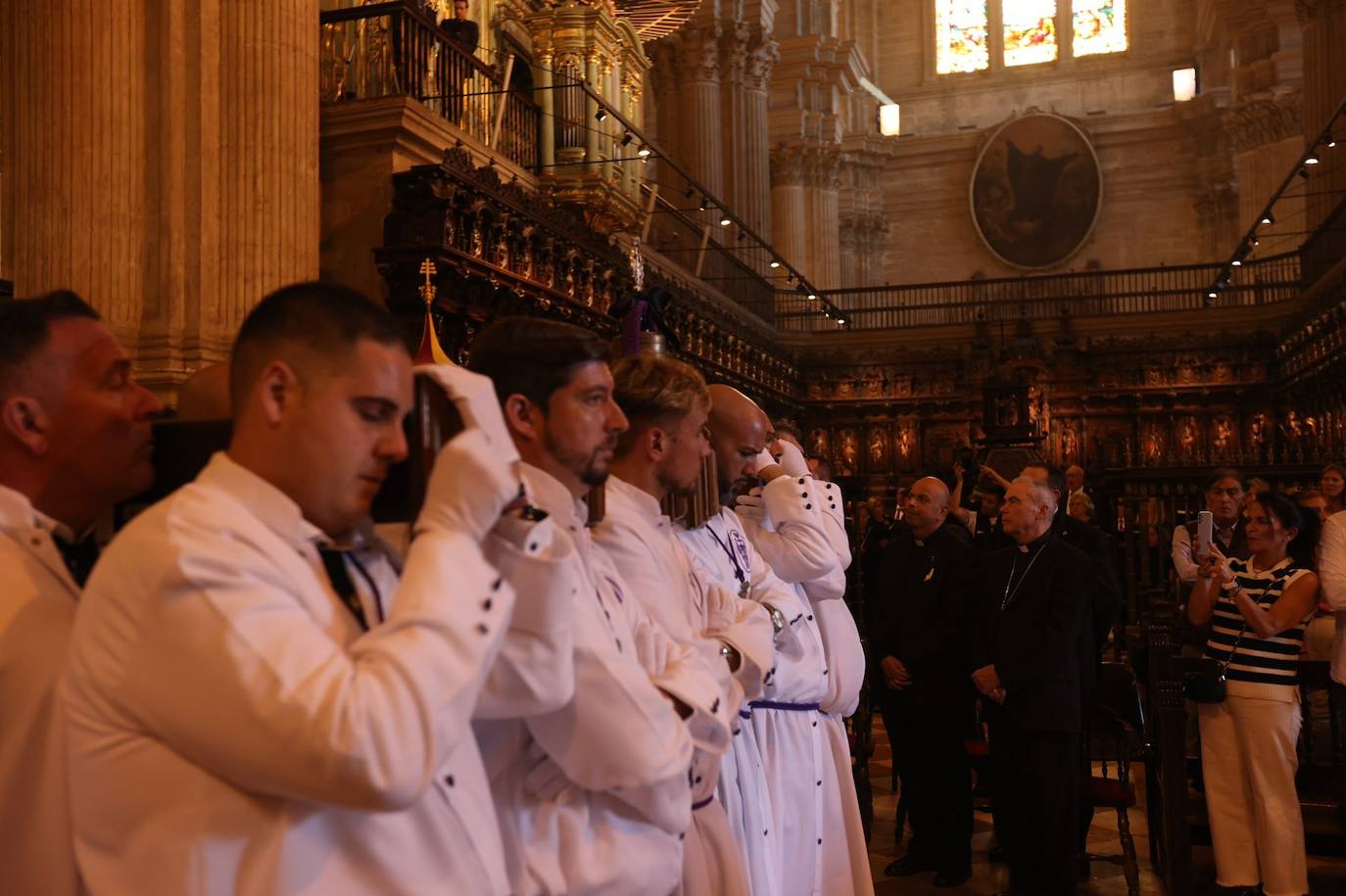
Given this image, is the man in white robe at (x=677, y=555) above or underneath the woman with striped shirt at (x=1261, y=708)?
above

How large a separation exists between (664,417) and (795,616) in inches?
44.6

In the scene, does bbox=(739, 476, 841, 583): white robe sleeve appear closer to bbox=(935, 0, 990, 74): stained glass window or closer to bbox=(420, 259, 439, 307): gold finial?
bbox=(420, 259, 439, 307): gold finial

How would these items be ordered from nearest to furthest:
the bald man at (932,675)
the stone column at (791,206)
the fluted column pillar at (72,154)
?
the bald man at (932,675)
the fluted column pillar at (72,154)
the stone column at (791,206)

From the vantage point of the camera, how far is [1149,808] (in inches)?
267

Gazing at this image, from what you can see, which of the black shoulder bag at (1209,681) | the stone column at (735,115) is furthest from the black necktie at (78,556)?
the stone column at (735,115)

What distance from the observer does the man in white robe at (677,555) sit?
275cm

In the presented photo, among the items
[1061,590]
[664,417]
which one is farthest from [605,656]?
[1061,590]

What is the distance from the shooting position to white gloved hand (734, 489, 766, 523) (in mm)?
4680

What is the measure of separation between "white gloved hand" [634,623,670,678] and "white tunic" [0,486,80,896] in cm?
109

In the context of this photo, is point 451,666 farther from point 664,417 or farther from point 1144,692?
point 1144,692

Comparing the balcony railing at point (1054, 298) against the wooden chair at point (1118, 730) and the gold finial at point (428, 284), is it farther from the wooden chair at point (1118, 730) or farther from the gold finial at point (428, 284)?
the wooden chair at point (1118, 730)

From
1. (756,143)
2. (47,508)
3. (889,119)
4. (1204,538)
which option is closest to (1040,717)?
(1204,538)

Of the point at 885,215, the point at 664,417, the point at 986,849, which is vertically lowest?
the point at 986,849

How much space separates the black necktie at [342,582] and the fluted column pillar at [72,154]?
6.68m
